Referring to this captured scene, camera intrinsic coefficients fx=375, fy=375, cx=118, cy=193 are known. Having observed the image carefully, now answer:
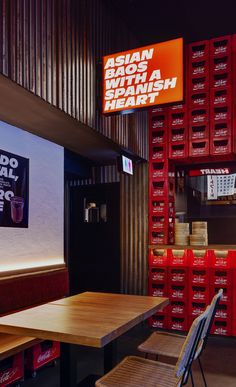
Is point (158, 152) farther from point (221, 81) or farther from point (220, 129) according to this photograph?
point (221, 81)

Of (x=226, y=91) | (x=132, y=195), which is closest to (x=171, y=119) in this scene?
(x=226, y=91)

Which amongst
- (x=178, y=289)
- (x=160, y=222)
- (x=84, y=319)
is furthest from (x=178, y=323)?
(x=84, y=319)

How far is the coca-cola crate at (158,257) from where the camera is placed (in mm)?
5684

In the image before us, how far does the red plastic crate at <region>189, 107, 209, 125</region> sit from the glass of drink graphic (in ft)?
9.20

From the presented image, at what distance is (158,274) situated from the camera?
572cm

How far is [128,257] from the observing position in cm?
598

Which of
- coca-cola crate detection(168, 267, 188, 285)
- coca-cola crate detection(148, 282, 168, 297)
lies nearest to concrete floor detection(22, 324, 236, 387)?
coca-cola crate detection(148, 282, 168, 297)

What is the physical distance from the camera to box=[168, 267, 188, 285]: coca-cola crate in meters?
5.52

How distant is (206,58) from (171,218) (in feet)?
8.09

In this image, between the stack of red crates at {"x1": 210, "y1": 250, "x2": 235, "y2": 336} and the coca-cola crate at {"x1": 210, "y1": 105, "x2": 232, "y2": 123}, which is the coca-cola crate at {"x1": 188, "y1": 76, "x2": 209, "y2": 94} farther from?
the stack of red crates at {"x1": 210, "y1": 250, "x2": 235, "y2": 336}

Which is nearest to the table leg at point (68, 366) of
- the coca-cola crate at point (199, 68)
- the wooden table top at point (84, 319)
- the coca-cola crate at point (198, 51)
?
the wooden table top at point (84, 319)

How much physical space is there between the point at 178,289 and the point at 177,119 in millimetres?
2572

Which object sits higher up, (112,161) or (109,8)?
(109,8)

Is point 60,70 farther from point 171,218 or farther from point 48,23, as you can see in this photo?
point 171,218
